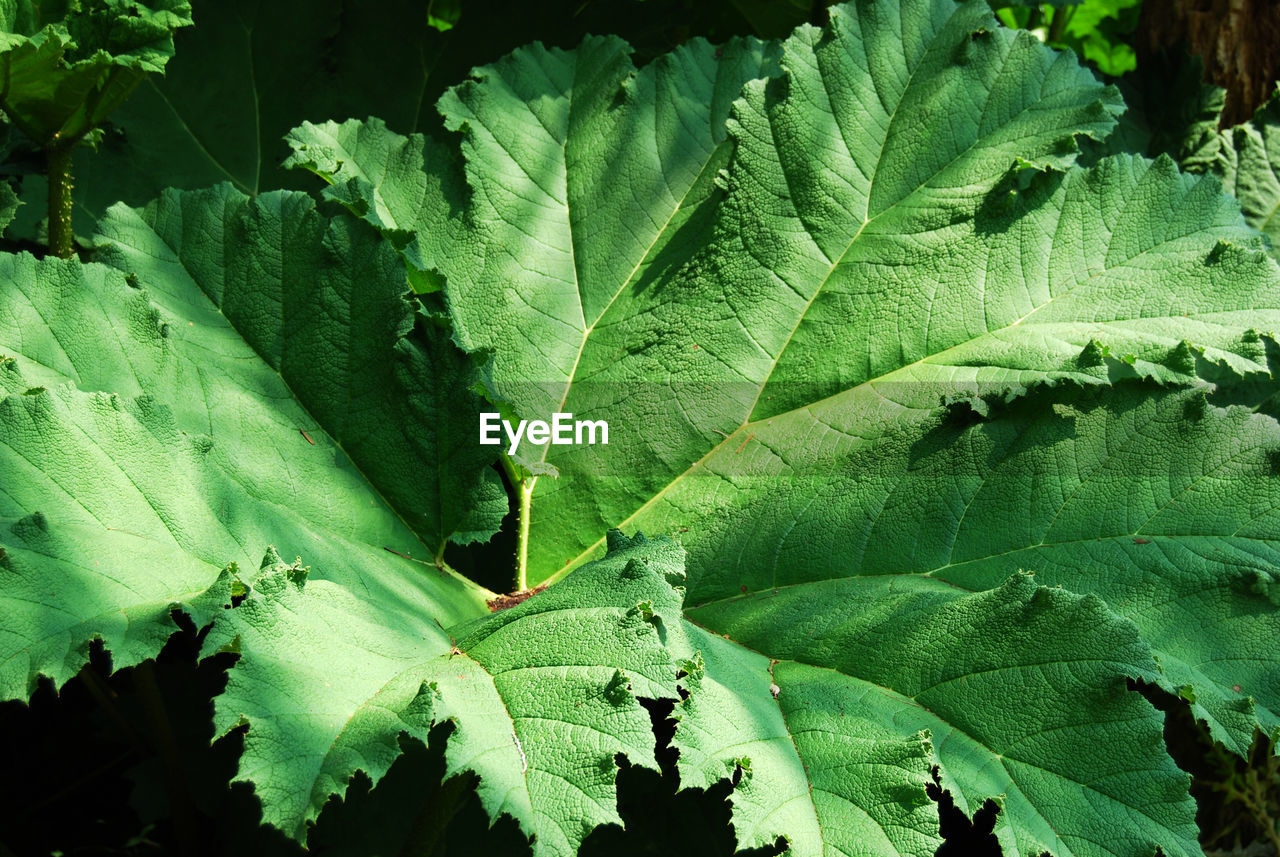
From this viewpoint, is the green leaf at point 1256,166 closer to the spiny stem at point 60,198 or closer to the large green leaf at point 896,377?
the large green leaf at point 896,377

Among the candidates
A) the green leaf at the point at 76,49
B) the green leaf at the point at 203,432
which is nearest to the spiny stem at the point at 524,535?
the green leaf at the point at 203,432

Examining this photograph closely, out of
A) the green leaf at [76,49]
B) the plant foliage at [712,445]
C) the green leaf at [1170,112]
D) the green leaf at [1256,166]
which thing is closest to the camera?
the plant foliage at [712,445]

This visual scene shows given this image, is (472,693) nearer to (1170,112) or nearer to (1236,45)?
(1170,112)

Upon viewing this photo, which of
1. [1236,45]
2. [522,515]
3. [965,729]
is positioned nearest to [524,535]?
[522,515]

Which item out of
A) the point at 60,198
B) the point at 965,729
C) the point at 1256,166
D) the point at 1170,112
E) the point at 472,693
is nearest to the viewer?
the point at 472,693

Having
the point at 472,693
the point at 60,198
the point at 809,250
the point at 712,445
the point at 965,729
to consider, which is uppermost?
the point at 60,198

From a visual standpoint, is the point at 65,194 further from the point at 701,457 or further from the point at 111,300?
the point at 701,457
